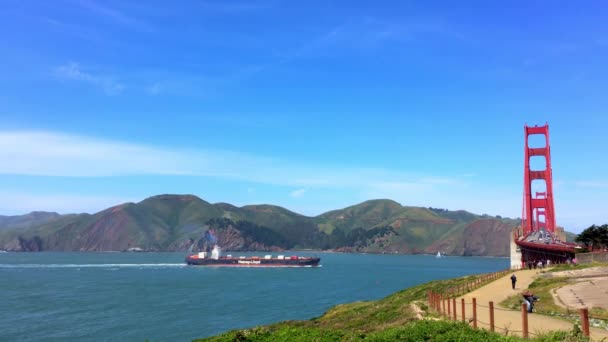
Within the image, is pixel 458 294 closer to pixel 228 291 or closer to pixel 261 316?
pixel 261 316

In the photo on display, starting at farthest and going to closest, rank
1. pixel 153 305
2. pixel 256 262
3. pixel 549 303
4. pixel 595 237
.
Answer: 1. pixel 256 262
2. pixel 153 305
3. pixel 595 237
4. pixel 549 303

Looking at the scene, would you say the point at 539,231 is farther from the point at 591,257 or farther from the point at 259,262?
the point at 259,262

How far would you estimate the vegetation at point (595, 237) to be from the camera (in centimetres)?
5677

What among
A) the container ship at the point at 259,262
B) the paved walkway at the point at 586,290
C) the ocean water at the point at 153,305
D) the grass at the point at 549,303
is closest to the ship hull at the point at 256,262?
the container ship at the point at 259,262

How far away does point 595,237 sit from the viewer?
58344 millimetres

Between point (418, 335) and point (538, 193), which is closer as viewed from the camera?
point (418, 335)

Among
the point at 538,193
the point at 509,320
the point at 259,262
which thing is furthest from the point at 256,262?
the point at 509,320

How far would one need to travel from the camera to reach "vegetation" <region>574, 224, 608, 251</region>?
5677 centimetres

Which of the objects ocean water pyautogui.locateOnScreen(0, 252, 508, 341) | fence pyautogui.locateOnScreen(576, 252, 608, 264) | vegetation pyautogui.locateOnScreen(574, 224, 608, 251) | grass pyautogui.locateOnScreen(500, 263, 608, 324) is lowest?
ocean water pyautogui.locateOnScreen(0, 252, 508, 341)

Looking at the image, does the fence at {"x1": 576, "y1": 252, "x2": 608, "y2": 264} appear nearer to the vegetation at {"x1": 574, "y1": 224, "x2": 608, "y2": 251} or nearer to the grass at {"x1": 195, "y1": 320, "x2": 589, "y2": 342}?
the vegetation at {"x1": 574, "y1": 224, "x2": 608, "y2": 251}

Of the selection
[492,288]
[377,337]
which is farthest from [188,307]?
[377,337]

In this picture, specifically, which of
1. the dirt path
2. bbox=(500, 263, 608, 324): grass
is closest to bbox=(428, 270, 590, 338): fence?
the dirt path

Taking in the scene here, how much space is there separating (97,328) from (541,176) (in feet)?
225

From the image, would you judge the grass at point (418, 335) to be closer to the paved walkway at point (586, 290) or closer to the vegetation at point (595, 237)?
the paved walkway at point (586, 290)
